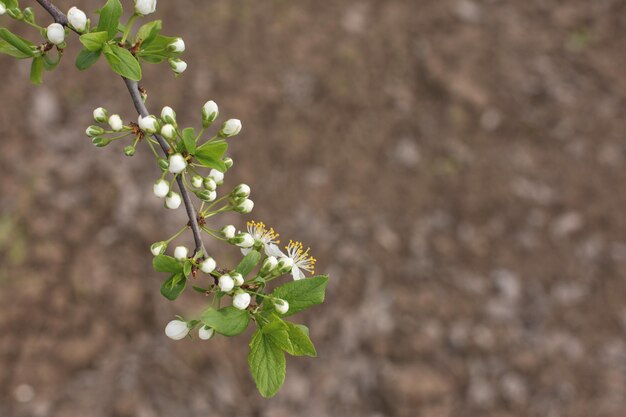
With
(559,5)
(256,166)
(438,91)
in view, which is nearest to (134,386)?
(256,166)

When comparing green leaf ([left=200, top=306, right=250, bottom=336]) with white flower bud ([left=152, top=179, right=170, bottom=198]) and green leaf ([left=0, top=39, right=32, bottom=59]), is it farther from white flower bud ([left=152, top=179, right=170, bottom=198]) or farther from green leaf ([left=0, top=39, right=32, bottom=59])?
green leaf ([left=0, top=39, right=32, bottom=59])

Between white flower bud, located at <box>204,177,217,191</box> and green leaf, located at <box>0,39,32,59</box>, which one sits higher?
green leaf, located at <box>0,39,32,59</box>

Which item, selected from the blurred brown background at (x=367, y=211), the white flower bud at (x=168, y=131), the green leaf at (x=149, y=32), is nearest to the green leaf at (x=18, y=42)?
the green leaf at (x=149, y=32)

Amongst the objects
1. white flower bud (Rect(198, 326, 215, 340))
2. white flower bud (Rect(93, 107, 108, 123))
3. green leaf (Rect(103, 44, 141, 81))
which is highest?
green leaf (Rect(103, 44, 141, 81))

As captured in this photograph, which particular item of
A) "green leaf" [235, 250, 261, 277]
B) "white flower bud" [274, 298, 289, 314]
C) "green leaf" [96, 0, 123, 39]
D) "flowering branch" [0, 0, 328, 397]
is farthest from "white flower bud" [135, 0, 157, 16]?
"white flower bud" [274, 298, 289, 314]

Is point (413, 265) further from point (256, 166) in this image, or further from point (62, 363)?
point (62, 363)

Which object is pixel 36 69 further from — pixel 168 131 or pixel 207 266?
pixel 207 266

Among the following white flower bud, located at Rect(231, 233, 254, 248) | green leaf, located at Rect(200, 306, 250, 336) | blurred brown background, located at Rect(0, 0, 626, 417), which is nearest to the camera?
green leaf, located at Rect(200, 306, 250, 336)
